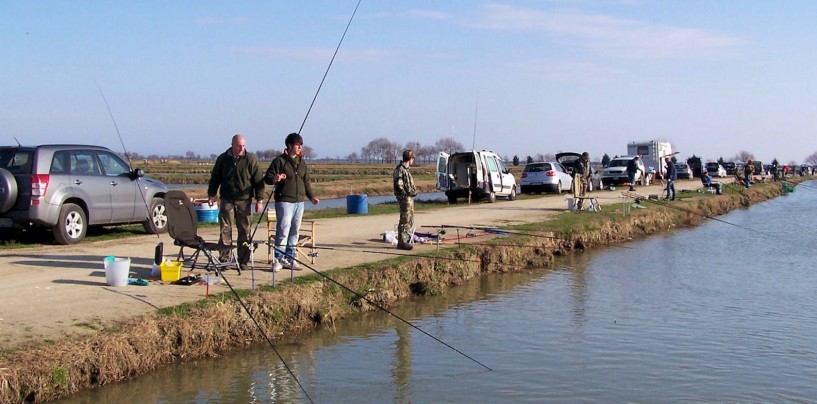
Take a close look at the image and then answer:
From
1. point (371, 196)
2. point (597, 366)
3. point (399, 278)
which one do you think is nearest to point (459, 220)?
point (399, 278)

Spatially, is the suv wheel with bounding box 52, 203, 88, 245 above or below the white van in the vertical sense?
below

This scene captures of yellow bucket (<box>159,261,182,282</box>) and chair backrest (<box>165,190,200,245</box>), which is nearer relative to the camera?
yellow bucket (<box>159,261,182,282</box>)

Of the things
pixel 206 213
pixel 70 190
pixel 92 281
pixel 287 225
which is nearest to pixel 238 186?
pixel 287 225

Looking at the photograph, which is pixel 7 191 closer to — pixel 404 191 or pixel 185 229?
pixel 185 229

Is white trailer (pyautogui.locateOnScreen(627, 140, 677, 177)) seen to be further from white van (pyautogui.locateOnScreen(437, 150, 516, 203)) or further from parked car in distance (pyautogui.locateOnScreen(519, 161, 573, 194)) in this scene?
white van (pyautogui.locateOnScreen(437, 150, 516, 203))

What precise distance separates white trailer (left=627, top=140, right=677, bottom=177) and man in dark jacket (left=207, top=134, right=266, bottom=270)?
43255 mm

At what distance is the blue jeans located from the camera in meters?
11.9

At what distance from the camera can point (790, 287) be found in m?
15.3

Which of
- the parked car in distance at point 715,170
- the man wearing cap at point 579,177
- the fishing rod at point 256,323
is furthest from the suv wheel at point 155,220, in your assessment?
the parked car in distance at point 715,170

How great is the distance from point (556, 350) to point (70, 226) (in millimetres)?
8876

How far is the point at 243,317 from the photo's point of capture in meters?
9.94

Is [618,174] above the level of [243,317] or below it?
above

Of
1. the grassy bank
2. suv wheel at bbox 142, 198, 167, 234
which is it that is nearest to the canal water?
the grassy bank

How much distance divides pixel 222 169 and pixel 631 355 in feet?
20.2
